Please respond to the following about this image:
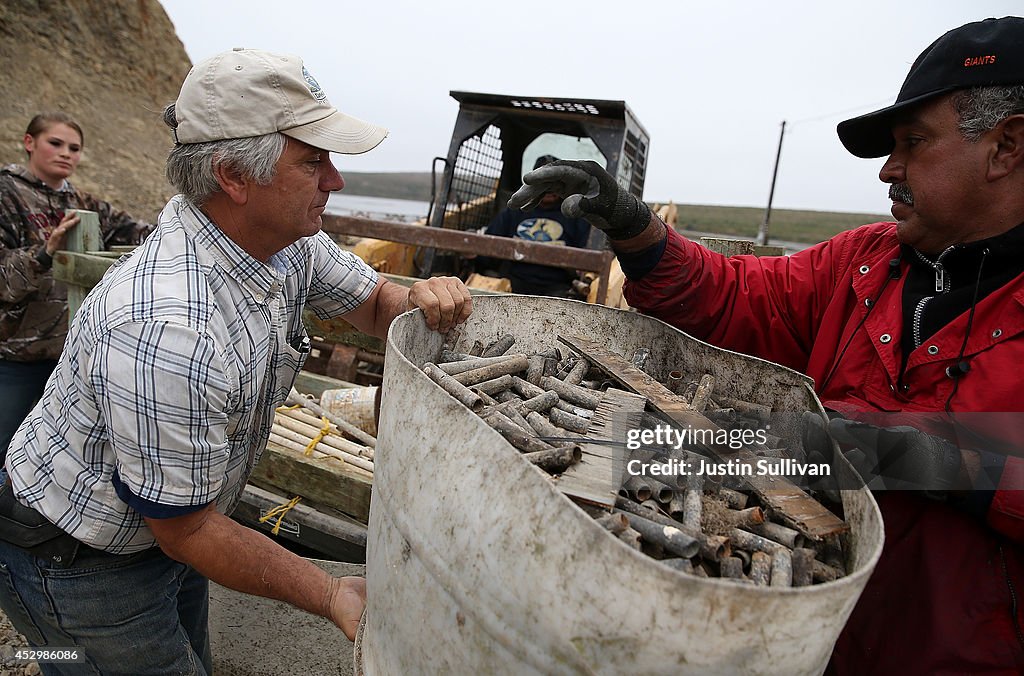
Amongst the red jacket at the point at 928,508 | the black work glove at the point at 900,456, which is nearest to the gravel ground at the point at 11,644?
the red jacket at the point at 928,508

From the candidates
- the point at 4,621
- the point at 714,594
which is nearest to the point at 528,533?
the point at 714,594

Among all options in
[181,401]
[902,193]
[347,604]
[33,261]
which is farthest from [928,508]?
[33,261]

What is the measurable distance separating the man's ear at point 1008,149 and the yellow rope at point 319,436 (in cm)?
351

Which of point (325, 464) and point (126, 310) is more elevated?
point (126, 310)

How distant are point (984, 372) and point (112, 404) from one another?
2.58 metres

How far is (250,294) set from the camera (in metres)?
2.12

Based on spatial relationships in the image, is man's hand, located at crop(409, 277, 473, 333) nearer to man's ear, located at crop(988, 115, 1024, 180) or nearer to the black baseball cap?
the black baseball cap

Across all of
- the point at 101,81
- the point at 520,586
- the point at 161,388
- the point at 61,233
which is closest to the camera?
the point at 520,586

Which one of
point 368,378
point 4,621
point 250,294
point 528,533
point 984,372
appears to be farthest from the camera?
point 368,378

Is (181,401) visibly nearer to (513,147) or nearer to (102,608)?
(102,608)

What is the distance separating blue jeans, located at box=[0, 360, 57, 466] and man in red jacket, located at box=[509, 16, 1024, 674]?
3.89 metres

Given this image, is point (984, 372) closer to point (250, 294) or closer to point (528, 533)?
point (528, 533)

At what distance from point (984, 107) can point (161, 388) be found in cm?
267

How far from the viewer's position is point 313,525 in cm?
369
